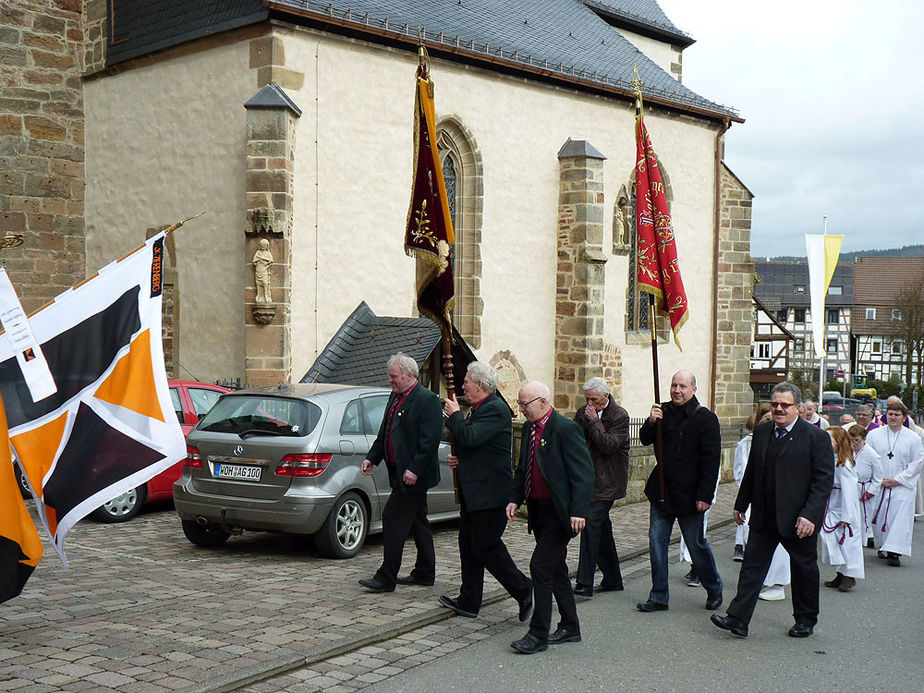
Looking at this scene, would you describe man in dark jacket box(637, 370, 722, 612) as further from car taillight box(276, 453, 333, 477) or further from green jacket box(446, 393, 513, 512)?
car taillight box(276, 453, 333, 477)

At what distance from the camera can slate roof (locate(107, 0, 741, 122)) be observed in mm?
16188

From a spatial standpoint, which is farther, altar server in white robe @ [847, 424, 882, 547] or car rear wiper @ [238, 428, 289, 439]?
altar server in white robe @ [847, 424, 882, 547]

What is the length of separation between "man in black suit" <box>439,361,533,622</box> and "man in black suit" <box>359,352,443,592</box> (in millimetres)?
555

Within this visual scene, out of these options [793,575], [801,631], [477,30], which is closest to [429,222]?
[793,575]

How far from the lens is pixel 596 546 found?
822 cm

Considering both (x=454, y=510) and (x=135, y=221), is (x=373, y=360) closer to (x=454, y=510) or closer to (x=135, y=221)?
(x=454, y=510)

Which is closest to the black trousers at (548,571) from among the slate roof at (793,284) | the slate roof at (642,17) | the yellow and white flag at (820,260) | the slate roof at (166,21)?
the slate roof at (166,21)

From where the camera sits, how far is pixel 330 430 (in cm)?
913

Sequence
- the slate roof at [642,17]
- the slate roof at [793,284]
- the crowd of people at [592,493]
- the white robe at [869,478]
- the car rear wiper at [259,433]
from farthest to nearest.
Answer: the slate roof at [793,284], the slate roof at [642,17], the white robe at [869,478], the car rear wiper at [259,433], the crowd of people at [592,493]

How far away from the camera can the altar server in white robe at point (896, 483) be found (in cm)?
1065

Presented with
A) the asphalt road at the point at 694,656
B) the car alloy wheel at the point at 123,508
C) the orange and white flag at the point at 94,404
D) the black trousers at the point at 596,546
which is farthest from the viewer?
the car alloy wheel at the point at 123,508

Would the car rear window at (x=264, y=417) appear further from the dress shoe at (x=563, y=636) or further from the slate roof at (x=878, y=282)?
the slate roof at (x=878, y=282)

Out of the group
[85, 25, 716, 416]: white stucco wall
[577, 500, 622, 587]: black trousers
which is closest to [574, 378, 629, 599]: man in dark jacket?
[577, 500, 622, 587]: black trousers

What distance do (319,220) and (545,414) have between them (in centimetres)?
1025
